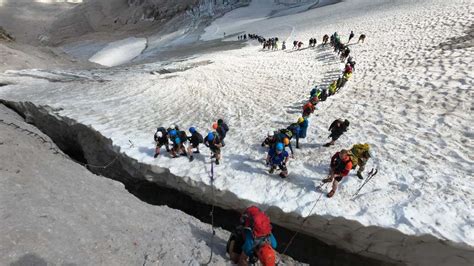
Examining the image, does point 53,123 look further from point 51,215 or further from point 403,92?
point 403,92

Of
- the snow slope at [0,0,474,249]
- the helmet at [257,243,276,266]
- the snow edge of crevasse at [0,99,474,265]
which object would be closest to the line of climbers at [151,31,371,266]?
the helmet at [257,243,276,266]

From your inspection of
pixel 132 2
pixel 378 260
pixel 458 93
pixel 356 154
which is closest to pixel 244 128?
pixel 356 154

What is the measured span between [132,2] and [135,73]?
59824mm

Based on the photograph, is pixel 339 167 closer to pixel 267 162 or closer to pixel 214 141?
pixel 267 162

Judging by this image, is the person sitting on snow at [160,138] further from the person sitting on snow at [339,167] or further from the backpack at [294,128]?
the person sitting on snow at [339,167]

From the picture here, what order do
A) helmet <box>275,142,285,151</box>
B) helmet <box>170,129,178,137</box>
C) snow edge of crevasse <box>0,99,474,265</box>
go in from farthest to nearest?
helmet <box>170,129,178,137</box> → helmet <box>275,142,285,151</box> → snow edge of crevasse <box>0,99,474,265</box>

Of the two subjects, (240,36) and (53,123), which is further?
(240,36)

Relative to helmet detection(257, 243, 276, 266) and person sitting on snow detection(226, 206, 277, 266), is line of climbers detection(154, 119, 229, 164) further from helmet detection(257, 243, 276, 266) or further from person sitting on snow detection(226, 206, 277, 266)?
helmet detection(257, 243, 276, 266)

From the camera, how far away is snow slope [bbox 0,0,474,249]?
336 inches

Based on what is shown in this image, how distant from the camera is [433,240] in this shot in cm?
714

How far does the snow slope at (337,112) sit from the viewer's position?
8.52m

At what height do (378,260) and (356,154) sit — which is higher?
(356,154)

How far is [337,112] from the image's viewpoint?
14453 millimetres

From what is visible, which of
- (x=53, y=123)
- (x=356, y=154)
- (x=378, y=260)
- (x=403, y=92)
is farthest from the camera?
(x=53, y=123)
